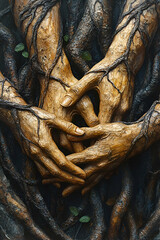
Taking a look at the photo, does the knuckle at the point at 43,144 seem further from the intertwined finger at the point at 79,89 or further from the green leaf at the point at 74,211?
the green leaf at the point at 74,211

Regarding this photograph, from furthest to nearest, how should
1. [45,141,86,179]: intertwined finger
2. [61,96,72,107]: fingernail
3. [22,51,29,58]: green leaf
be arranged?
[22,51,29,58]: green leaf → [61,96,72,107]: fingernail → [45,141,86,179]: intertwined finger

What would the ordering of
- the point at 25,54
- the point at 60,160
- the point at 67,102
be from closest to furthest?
the point at 60,160 → the point at 67,102 → the point at 25,54

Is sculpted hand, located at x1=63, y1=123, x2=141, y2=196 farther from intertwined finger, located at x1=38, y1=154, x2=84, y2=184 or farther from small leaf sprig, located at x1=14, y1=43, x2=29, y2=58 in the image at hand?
small leaf sprig, located at x1=14, y1=43, x2=29, y2=58

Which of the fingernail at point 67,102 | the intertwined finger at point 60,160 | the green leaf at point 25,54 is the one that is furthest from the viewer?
the green leaf at point 25,54

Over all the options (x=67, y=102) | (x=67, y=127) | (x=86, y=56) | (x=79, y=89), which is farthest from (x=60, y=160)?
(x=86, y=56)

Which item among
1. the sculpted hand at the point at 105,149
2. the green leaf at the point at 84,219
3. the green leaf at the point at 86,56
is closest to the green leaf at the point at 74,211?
Result: the green leaf at the point at 84,219

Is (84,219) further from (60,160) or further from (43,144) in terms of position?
(43,144)

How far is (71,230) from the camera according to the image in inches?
87.7

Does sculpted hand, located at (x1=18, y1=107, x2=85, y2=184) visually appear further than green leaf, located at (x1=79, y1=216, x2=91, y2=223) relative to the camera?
No

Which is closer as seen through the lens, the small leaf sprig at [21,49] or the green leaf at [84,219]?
the green leaf at [84,219]

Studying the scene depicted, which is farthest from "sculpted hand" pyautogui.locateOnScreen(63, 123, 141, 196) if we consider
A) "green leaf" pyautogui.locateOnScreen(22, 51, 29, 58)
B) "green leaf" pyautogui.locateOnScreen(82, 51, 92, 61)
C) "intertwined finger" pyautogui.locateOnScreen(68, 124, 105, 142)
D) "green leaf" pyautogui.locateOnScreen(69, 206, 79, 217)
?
"green leaf" pyautogui.locateOnScreen(22, 51, 29, 58)

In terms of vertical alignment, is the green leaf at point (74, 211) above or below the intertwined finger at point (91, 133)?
below

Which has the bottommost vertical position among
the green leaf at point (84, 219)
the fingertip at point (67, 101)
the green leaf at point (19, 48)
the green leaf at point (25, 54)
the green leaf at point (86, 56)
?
the green leaf at point (84, 219)

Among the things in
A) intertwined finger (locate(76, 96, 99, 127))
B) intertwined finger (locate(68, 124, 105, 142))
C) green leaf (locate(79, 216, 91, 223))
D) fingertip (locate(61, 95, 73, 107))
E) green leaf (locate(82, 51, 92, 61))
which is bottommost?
green leaf (locate(79, 216, 91, 223))
